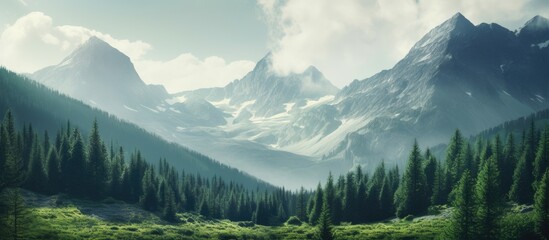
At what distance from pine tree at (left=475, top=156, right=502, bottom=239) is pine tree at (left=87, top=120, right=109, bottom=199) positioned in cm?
9280

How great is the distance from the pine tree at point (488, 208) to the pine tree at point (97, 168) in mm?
92804

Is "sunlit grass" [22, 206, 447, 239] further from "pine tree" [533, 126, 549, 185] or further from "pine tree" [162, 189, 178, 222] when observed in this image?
"pine tree" [533, 126, 549, 185]

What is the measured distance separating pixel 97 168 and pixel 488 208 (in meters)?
97.5

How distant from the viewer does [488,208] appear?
2429 inches

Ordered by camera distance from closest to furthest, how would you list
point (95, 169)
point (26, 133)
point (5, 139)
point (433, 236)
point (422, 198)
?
point (433, 236) → point (5, 139) → point (422, 198) → point (95, 169) → point (26, 133)

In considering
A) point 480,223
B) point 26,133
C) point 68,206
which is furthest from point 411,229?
point 26,133

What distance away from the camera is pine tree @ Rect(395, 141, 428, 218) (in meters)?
109

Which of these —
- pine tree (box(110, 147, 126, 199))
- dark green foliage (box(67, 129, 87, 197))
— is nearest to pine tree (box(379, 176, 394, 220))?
pine tree (box(110, 147, 126, 199))

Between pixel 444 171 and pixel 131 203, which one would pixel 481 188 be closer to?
pixel 444 171

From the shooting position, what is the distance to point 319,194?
12381 cm

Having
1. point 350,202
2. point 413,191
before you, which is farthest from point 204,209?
point 413,191

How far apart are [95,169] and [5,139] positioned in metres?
25.8

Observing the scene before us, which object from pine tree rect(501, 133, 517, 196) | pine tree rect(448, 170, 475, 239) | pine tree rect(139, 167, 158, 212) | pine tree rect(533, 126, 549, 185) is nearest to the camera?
pine tree rect(448, 170, 475, 239)

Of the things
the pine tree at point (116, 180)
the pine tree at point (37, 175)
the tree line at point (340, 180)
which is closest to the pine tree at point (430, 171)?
the tree line at point (340, 180)
